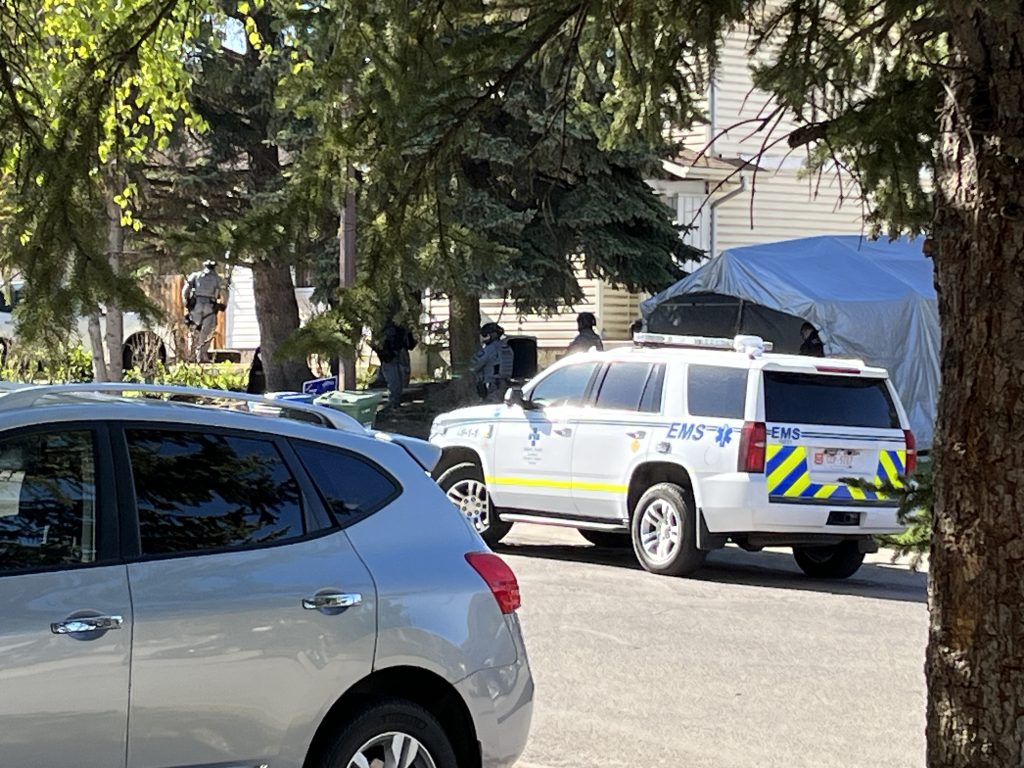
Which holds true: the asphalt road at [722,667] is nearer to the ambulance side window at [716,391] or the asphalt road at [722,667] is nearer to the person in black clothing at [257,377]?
the ambulance side window at [716,391]

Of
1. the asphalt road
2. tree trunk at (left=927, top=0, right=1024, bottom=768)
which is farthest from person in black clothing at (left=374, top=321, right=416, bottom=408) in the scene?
tree trunk at (left=927, top=0, right=1024, bottom=768)

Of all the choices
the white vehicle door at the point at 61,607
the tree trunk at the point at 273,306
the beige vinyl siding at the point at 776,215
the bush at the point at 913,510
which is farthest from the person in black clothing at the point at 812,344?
the white vehicle door at the point at 61,607

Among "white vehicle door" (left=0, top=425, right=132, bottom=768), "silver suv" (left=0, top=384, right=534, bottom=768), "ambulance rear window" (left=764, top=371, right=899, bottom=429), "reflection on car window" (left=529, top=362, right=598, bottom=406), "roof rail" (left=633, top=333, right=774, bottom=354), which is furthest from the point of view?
"reflection on car window" (left=529, top=362, right=598, bottom=406)

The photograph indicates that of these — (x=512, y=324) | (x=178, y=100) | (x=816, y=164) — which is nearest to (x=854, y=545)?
(x=816, y=164)

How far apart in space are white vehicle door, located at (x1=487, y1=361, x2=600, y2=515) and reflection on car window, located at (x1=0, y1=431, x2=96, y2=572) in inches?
314

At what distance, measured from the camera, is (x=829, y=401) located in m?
11.2

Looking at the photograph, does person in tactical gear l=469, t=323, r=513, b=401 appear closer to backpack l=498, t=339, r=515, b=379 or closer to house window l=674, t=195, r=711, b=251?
backpack l=498, t=339, r=515, b=379

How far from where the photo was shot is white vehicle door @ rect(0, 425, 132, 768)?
381 cm

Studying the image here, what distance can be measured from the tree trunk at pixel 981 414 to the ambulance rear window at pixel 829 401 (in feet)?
22.7

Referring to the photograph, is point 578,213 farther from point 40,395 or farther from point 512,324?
point 40,395

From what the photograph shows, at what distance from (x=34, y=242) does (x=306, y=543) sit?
1.46 meters

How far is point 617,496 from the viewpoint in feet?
38.4

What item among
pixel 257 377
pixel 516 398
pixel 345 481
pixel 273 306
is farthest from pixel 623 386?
pixel 273 306

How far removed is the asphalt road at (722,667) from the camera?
6.54 metres
